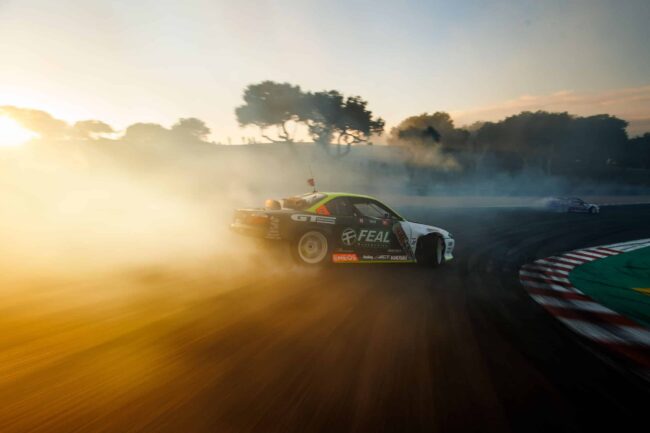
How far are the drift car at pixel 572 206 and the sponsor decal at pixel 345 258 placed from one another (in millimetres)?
23426

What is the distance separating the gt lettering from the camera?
6.63 metres

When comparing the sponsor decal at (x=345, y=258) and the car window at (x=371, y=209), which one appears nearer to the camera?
the sponsor decal at (x=345, y=258)

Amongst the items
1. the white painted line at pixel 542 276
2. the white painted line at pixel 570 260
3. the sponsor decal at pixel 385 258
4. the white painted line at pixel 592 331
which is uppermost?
the sponsor decal at pixel 385 258

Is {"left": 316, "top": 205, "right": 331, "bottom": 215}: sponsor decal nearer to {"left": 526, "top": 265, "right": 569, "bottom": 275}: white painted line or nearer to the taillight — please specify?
→ the taillight

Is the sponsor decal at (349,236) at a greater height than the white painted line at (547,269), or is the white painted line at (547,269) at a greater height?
the sponsor decal at (349,236)

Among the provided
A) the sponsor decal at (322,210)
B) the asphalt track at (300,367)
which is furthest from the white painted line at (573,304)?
the sponsor decal at (322,210)

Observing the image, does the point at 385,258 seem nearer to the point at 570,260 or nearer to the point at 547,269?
the point at 547,269

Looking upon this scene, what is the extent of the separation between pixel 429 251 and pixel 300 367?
4885 millimetres

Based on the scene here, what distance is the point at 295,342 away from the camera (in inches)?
128

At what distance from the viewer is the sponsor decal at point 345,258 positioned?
6457 mm

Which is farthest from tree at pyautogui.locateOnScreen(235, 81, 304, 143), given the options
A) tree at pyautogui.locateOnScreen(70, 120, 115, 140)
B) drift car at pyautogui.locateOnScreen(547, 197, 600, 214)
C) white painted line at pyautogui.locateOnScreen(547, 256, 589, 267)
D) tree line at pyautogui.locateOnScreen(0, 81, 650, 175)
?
white painted line at pyautogui.locateOnScreen(547, 256, 589, 267)

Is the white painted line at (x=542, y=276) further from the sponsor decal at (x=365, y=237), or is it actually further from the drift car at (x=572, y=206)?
the drift car at (x=572, y=206)

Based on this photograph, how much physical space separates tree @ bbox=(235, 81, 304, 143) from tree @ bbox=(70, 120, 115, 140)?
38.5 ft

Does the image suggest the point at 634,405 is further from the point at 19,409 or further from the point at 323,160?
the point at 323,160
